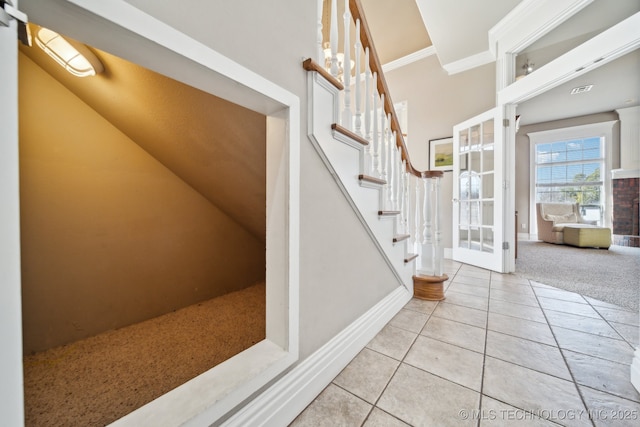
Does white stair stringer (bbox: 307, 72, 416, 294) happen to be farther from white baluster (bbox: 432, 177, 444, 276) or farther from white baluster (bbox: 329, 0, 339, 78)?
white baluster (bbox: 432, 177, 444, 276)

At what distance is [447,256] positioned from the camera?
3551 mm

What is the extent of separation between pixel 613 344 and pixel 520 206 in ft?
19.7

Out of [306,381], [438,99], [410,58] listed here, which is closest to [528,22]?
[438,99]

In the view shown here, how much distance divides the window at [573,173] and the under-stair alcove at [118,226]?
7.41m

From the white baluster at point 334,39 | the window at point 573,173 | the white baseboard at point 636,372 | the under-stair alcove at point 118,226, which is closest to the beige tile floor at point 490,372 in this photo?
the white baseboard at point 636,372

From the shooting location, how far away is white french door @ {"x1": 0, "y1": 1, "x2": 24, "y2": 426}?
1.36 ft

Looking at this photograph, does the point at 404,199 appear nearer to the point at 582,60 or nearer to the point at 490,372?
the point at 490,372

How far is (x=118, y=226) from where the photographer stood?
1.66 metres

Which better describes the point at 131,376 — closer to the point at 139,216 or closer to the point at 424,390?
the point at 139,216

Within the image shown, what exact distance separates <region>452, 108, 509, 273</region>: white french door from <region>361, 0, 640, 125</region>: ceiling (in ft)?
2.43

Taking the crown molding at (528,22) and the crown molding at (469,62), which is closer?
the crown molding at (528,22)

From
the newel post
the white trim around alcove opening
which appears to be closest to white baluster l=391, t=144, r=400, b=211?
the newel post

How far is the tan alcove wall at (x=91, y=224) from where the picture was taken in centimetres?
133

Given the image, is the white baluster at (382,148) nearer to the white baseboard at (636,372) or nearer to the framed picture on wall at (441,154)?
the white baseboard at (636,372)
